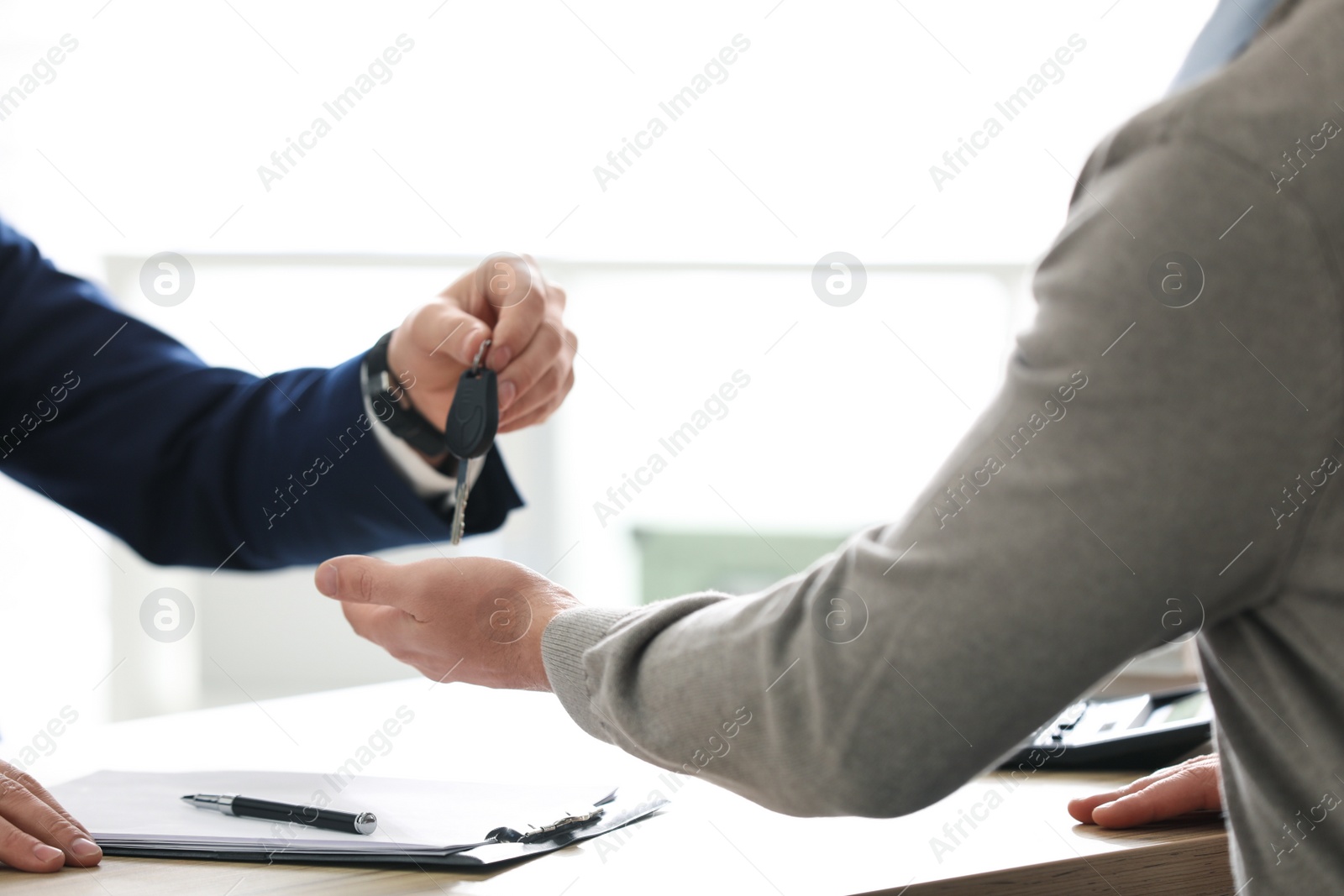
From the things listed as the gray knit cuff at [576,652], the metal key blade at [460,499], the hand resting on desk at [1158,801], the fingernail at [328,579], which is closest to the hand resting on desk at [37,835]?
the fingernail at [328,579]

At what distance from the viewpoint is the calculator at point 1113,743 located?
95cm

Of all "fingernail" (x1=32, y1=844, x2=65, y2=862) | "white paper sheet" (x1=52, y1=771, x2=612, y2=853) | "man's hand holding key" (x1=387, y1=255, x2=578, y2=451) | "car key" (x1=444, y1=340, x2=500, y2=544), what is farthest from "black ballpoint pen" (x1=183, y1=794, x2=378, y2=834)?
"man's hand holding key" (x1=387, y1=255, x2=578, y2=451)

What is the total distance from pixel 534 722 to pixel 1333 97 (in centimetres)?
95

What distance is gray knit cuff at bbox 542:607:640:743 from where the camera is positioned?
2.35 ft

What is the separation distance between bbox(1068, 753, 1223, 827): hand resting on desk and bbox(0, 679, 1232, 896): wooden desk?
1 centimetres

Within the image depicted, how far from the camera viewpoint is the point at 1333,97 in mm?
514

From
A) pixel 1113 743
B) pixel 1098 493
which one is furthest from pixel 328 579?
pixel 1113 743

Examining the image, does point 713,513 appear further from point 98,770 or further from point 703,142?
point 98,770

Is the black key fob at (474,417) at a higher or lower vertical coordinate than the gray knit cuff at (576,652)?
higher

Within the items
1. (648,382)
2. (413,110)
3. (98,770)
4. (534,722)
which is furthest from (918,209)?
(98,770)

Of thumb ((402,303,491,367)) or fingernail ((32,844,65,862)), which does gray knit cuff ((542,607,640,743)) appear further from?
thumb ((402,303,491,367))

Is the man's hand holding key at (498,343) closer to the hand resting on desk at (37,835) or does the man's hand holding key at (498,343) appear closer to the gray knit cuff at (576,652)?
the gray knit cuff at (576,652)

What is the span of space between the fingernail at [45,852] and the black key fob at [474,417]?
50cm

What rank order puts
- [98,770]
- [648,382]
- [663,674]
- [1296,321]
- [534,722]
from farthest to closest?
[648,382]
[534,722]
[98,770]
[663,674]
[1296,321]
